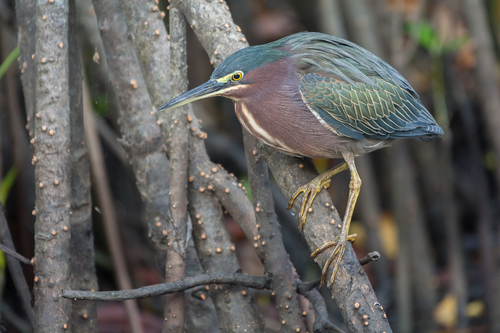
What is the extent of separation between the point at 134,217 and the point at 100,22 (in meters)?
1.76

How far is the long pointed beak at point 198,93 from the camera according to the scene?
1584 millimetres

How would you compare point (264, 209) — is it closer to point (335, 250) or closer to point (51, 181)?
point (335, 250)

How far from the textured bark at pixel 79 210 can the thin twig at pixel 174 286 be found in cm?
56

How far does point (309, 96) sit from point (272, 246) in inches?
23.7

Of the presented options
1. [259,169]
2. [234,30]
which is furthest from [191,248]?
[234,30]

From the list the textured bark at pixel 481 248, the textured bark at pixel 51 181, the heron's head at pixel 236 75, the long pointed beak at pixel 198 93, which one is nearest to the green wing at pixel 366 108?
the heron's head at pixel 236 75

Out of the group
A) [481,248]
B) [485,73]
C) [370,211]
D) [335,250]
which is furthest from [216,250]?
[485,73]

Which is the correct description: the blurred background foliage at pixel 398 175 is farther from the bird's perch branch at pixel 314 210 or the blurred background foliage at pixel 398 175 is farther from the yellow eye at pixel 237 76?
the yellow eye at pixel 237 76

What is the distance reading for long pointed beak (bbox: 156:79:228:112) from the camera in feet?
5.20

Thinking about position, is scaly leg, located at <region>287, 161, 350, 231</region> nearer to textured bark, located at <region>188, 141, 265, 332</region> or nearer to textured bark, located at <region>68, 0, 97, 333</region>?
textured bark, located at <region>188, 141, 265, 332</region>

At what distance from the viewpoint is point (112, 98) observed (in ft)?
11.3

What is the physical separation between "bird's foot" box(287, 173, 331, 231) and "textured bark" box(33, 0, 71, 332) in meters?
0.89

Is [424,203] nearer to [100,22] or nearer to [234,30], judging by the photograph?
[234,30]

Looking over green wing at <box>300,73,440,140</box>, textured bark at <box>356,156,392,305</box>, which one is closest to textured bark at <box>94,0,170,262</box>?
green wing at <box>300,73,440,140</box>
